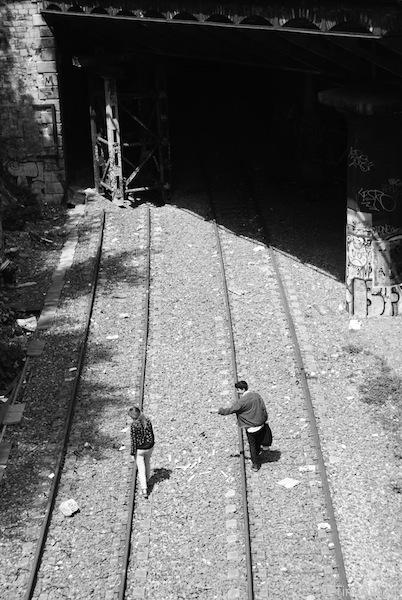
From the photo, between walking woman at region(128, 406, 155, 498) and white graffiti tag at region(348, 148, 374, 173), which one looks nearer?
walking woman at region(128, 406, 155, 498)

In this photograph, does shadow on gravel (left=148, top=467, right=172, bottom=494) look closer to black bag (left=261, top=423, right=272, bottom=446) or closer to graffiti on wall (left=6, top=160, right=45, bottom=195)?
black bag (left=261, top=423, right=272, bottom=446)

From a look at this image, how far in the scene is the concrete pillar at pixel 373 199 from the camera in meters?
16.8

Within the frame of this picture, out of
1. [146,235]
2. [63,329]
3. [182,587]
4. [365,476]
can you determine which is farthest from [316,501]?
[146,235]

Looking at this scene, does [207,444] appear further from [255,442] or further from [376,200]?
[376,200]

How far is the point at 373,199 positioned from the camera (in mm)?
17641

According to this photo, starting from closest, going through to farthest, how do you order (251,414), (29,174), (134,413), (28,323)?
(134,413) < (251,414) < (28,323) < (29,174)

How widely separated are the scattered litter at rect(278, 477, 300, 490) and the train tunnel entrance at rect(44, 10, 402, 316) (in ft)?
19.7

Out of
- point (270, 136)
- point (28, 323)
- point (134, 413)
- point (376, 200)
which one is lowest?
point (270, 136)

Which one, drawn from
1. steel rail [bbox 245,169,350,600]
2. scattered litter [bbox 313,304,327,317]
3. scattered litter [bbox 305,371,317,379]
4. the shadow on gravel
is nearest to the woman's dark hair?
the shadow on gravel

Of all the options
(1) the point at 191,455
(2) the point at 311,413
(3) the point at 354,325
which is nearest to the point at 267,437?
(1) the point at 191,455

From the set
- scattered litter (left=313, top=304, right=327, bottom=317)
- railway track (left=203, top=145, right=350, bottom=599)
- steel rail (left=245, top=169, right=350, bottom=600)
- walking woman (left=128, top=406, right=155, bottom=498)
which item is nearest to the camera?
railway track (left=203, top=145, right=350, bottom=599)

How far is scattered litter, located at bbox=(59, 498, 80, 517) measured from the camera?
1260cm

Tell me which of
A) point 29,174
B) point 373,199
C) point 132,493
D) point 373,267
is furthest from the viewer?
point 29,174

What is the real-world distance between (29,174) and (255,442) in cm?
1571
